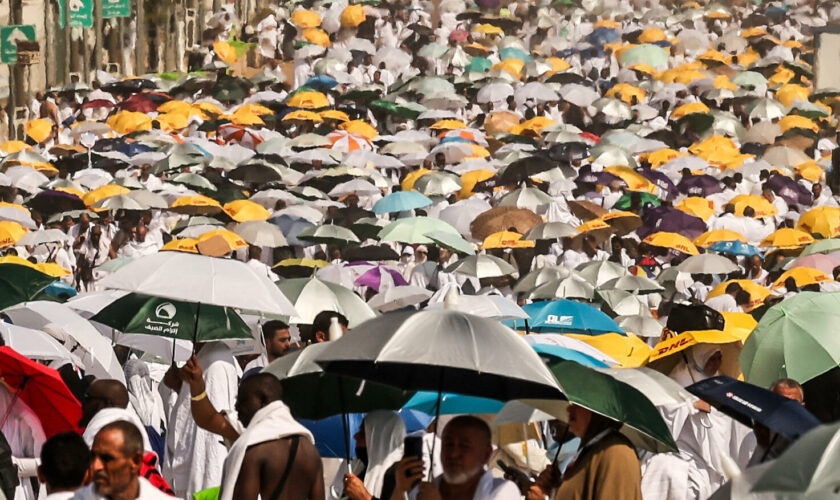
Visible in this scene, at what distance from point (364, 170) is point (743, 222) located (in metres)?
5.98

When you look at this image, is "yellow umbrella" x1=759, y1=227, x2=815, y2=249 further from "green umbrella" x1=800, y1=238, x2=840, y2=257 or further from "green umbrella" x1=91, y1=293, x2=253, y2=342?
"green umbrella" x1=91, y1=293, x2=253, y2=342

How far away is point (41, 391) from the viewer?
27.1ft

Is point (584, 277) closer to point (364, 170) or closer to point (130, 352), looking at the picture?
point (130, 352)

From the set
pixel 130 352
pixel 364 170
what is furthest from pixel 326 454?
pixel 364 170

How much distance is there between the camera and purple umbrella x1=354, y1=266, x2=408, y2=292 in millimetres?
17016

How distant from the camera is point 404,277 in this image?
59.9 feet

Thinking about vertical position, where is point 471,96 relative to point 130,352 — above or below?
below

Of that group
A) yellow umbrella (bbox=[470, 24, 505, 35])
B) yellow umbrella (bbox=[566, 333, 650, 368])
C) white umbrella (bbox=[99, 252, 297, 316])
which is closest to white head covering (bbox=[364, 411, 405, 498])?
white umbrella (bbox=[99, 252, 297, 316])

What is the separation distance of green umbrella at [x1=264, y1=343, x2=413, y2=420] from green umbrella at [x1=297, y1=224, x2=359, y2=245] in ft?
36.8

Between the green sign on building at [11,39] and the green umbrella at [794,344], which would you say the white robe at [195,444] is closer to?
the green umbrella at [794,344]

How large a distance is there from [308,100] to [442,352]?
25.9m

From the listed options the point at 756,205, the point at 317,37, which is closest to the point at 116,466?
the point at 756,205

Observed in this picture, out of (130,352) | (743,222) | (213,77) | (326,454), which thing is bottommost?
(213,77)

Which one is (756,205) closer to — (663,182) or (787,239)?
(787,239)
